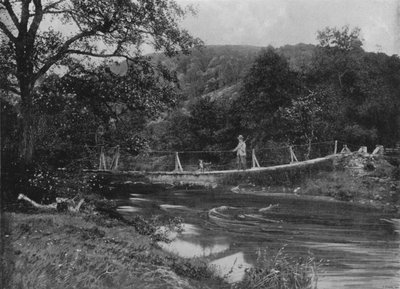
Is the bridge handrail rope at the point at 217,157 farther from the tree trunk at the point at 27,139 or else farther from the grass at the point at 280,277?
the grass at the point at 280,277

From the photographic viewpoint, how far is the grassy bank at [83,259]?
5594 millimetres

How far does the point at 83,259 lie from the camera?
6344 mm

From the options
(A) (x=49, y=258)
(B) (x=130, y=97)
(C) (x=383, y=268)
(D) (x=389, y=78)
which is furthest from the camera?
(D) (x=389, y=78)

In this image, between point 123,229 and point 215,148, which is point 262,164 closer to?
point 215,148

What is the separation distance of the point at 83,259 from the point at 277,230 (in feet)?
18.8

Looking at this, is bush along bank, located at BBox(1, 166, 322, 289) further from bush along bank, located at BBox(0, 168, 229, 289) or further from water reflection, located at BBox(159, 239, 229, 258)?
water reflection, located at BBox(159, 239, 229, 258)

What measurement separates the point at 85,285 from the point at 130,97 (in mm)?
5973

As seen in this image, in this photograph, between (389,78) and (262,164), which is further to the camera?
(389,78)

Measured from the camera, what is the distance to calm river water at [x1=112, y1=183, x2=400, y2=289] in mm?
7925

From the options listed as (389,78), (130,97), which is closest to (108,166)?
(130,97)

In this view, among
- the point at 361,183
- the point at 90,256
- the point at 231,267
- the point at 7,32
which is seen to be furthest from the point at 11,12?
the point at 361,183

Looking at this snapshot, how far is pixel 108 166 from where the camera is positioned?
11.2m

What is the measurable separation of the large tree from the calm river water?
3.84m

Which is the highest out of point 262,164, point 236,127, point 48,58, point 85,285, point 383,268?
point 48,58
